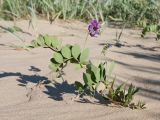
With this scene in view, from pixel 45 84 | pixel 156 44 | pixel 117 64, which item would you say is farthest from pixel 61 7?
pixel 45 84

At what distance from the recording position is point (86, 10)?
5285 millimetres

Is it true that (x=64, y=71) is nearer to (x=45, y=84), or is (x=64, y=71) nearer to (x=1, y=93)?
(x=45, y=84)

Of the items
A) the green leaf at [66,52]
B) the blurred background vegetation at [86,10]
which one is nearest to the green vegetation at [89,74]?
the green leaf at [66,52]

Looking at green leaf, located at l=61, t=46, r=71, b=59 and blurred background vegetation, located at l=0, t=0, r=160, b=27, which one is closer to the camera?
green leaf, located at l=61, t=46, r=71, b=59

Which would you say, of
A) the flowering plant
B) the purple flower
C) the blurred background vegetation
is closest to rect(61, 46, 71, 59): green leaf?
the flowering plant

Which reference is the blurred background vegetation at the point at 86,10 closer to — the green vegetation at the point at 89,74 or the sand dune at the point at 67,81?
the sand dune at the point at 67,81

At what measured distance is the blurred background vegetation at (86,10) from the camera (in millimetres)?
4988

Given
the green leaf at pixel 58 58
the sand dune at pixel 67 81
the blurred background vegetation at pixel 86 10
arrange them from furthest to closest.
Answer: the blurred background vegetation at pixel 86 10, the green leaf at pixel 58 58, the sand dune at pixel 67 81

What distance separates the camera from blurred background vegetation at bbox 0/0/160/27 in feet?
16.4

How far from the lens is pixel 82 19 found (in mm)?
5422

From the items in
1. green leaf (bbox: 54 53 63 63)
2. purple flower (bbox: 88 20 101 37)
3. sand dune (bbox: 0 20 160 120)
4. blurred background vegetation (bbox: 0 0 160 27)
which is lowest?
sand dune (bbox: 0 20 160 120)

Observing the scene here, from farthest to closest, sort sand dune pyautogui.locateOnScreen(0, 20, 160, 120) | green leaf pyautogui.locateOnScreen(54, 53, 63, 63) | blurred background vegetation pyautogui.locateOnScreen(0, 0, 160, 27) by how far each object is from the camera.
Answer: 1. blurred background vegetation pyautogui.locateOnScreen(0, 0, 160, 27)
2. green leaf pyautogui.locateOnScreen(54, 53, 63, 63)
3. sand dune pyautogui.locateOnScreen(0, 20, 160, 120)

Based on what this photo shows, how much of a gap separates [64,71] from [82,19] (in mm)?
2647

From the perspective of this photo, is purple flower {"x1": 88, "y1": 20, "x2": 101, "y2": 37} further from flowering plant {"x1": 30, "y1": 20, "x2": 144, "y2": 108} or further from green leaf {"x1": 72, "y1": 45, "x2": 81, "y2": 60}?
green leaf {"x1": 72, "y1": 45, "x2": 81, "y2": 60}
